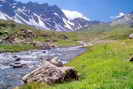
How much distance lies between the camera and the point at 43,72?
27.0m

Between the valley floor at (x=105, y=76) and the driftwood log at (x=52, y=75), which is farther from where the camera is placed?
the driftwood log at (x=52, y=75)

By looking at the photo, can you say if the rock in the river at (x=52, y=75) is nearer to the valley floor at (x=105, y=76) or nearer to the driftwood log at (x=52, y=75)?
the driftwood log at (x=52, y=75)

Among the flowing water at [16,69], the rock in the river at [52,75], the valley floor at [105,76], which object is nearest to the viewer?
the valley floor at [105,76]

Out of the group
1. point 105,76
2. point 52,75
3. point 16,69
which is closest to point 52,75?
point 52,75

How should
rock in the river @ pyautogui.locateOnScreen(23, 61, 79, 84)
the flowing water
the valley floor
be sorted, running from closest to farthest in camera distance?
1. the valley floor
2. rock in the river @ pyautogui.locateOnScreen(23, 61, 79, 84)
3. the flowing water

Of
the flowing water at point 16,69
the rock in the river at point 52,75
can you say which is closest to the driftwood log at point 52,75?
the rock in the river at point 52,75

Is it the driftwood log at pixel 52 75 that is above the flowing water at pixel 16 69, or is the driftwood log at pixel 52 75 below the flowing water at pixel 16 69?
above

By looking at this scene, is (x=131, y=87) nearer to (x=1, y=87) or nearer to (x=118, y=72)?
(x=118, y=72)

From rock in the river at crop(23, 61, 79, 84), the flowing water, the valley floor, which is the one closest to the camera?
the valley floor

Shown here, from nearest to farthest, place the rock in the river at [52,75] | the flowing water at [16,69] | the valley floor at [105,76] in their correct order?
the valley floor at [105,76], the rock in the river at [52,75], the flowing water at [16,69]

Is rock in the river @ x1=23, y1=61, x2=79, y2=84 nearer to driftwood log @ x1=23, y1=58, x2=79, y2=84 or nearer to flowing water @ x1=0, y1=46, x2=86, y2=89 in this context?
driftwood log @ x1=23, y1=58, x2=79, y2=84

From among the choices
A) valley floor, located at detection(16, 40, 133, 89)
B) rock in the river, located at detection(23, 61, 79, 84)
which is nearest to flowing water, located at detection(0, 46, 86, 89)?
rock in the river, located at detection(23, 61, 79, 84)

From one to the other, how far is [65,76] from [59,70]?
1040 millimetres

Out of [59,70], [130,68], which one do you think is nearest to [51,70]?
[59,70]
